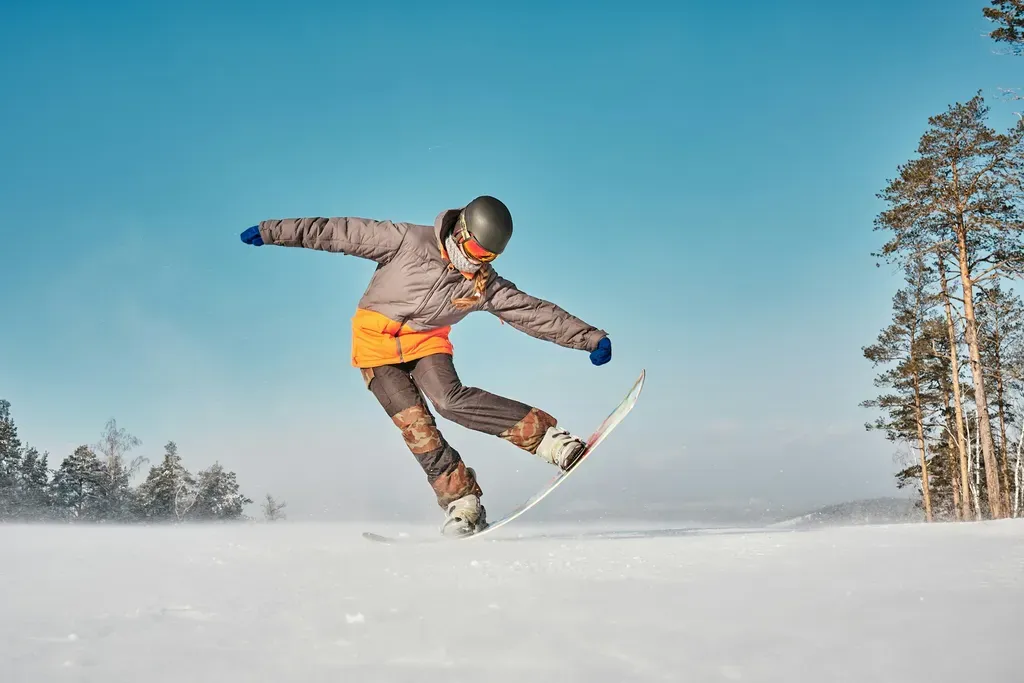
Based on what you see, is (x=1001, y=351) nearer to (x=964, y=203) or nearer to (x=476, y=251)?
(x=964, y=203)

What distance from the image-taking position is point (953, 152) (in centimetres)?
1353

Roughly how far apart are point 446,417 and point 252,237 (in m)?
1.80

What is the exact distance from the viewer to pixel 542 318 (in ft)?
16.5

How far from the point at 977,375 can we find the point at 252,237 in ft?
41.0

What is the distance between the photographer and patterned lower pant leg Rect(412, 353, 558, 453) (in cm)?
492

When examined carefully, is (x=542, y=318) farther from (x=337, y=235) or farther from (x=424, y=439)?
(x=337, y=235)

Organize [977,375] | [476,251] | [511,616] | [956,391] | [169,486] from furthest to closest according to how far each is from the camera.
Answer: [169,486]
[956,391]
[977,375]
[476,251]
[511,616]

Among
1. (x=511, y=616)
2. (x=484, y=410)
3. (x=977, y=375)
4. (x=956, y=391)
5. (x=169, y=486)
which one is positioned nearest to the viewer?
(x=511, y=616)

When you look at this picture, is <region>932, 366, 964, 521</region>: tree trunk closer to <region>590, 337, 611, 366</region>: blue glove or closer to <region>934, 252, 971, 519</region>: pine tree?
<region>934, 252, 971, 519</region>: pine tree

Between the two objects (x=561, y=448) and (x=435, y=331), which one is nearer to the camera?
(x=561, y=448)

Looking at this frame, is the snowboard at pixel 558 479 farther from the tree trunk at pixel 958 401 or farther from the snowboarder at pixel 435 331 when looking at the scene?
the tree trunk at pixel 958 401

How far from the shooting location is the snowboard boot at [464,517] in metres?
4.81

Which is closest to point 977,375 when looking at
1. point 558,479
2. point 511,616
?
point 558,479

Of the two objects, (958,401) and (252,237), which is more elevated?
(252,237)
